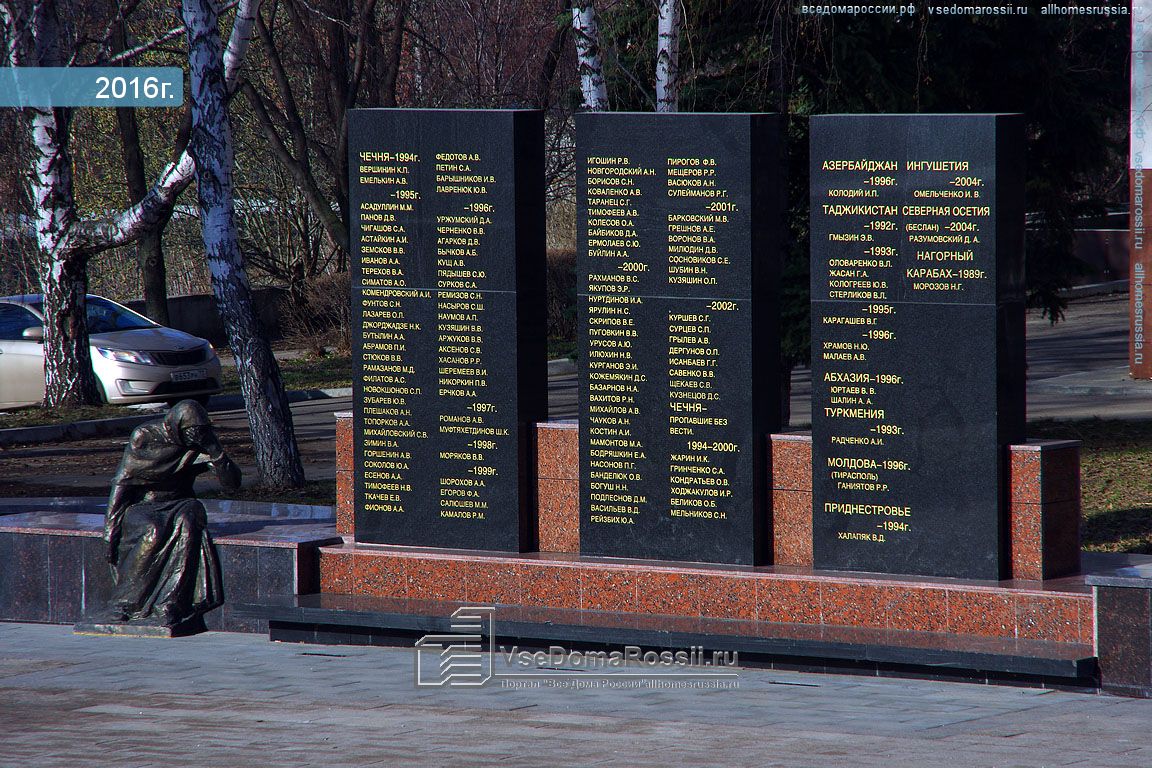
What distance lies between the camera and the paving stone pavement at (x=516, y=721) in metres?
7.15

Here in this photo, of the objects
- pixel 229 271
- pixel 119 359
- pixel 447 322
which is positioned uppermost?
pixel 229 271

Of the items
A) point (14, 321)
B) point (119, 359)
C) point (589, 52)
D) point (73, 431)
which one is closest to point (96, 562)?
point (589, 52)

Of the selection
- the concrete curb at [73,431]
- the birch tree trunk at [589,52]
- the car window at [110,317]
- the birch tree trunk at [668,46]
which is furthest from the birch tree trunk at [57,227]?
the birch tree trunk at [668,46]

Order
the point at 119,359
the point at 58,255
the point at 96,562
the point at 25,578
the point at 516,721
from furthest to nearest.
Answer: the point at 119,359 → the point at 58,255 → the point at 25,578 → the point at 96,562 → the point at 516,721

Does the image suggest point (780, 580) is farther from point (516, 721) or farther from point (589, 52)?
point (589, 52)

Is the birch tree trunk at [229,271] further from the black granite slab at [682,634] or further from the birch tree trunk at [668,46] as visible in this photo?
the black granite slab at [682,634]

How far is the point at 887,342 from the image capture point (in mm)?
9039

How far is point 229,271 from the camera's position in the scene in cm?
1479

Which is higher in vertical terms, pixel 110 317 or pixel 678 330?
pixel 110 317

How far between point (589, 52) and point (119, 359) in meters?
10.3

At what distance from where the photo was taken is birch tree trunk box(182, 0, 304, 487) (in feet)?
47.6

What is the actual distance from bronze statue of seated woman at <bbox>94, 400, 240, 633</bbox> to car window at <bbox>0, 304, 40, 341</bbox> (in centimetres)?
1290

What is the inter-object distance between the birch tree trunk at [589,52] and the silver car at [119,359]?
9.48 m

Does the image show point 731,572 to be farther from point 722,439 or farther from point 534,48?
point 534,48
